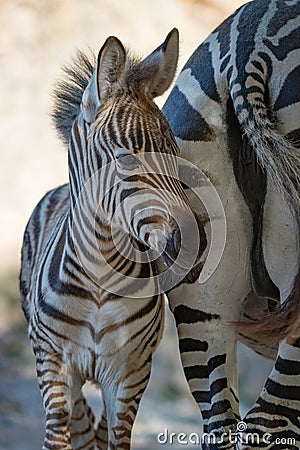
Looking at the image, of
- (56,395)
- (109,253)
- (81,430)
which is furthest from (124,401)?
(81,430)

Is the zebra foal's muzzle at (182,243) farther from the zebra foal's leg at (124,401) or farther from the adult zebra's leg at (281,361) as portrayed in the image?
the zebra foal's leg at (124,401)

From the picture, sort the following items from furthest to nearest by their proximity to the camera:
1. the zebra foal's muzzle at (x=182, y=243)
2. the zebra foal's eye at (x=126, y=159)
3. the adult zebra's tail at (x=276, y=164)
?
the adult zebra's tail at (x=276, y=164)
the zebra foal's eye at (x=126, y=159)
the zebra foal's muzzle at (x=182, y=243)

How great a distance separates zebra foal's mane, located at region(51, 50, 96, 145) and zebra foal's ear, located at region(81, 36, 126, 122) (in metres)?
0.33

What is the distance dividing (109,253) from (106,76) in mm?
631

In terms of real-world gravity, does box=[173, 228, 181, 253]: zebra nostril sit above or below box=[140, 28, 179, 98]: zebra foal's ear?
below

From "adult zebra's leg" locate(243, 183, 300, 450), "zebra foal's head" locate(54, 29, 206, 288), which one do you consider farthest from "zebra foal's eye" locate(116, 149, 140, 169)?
"adult zebra's leg" locate(243, 183, 300, 450)

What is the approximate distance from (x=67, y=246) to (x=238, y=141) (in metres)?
0.76

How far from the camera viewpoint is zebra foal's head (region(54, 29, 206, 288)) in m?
2.99

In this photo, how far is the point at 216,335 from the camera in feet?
11.4

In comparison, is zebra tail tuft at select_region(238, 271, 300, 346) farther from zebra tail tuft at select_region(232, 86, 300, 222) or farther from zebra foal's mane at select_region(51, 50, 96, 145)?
zebra foal's mane at select_region(51, 50, 96, 145)

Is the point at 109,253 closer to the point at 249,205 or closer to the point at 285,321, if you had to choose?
the point at 249,205

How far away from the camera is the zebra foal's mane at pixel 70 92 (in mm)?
3586

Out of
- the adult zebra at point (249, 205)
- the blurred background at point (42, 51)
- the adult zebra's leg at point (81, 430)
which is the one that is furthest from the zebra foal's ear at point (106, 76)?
the blurred background at point (42, 51)

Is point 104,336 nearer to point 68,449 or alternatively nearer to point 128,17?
point 68,449
